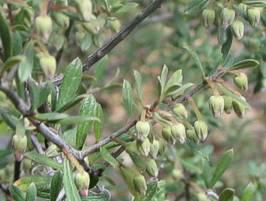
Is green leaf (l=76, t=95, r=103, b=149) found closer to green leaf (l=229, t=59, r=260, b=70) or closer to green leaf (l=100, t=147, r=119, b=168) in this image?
green leaf (l=100, t=147, r=119, b=168)

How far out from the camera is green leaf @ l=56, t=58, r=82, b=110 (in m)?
1.37

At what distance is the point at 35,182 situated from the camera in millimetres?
1488

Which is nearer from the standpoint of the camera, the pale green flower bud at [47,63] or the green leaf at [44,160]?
the pale green flower bud at [47,63]

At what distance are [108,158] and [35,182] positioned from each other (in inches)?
10.2

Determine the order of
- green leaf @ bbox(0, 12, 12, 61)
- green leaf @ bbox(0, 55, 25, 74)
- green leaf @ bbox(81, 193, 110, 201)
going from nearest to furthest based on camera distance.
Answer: green leaf @ bbox(0, 55, 25, 74) → green leaf @ bbox(0, 12, 12, 61) → green leaf @ bbox(81, 193, 110, 201)

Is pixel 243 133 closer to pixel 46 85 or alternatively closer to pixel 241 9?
pixel 241 9

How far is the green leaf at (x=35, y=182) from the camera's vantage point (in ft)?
4.87

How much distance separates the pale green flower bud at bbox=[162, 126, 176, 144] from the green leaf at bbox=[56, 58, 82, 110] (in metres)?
0.21

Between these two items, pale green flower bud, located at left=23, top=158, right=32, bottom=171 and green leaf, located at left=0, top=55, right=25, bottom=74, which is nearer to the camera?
green leaf, located at left=0, top=55, right=25, bottom=74

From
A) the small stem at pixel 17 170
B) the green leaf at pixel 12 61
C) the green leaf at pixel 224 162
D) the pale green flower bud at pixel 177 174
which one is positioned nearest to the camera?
the green leaf at pixel 12 61

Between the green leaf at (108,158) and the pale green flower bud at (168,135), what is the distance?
10cm

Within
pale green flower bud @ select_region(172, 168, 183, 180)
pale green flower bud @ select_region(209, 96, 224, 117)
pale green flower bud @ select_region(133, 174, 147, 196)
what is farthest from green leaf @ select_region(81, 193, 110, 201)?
pale green flower bud @ select_region(172, 168, 183, 180)

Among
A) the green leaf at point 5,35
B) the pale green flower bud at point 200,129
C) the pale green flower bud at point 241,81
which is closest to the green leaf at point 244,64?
the pale green flower bud at point 241,81

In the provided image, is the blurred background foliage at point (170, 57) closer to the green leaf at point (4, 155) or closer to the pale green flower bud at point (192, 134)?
the green leaf at point (4, 155)
